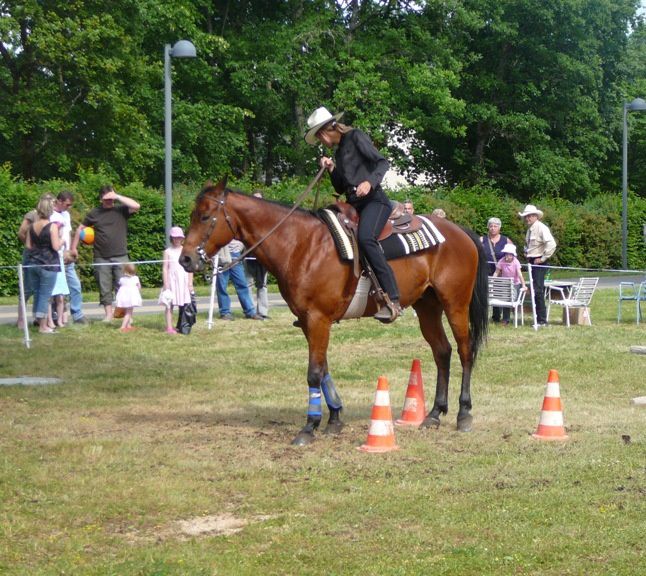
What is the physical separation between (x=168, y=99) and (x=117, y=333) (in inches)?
330

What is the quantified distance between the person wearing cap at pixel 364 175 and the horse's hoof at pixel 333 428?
3.48 ft

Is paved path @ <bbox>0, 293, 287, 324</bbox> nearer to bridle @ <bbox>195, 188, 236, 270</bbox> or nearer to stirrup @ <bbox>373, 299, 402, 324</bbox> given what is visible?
bridle @ <bbox>195, 188, 236, 270</bbox>

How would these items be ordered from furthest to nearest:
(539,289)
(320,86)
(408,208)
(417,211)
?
(320,86) → (417,211) → (539,289) → (408,208)

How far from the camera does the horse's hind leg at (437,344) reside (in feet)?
34.8

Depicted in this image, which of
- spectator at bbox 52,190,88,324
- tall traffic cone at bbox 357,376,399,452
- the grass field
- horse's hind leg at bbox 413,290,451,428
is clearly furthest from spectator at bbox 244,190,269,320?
tall traffic cone at bbox 357,376,399,452

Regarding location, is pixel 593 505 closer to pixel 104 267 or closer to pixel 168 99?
pixel 104 267

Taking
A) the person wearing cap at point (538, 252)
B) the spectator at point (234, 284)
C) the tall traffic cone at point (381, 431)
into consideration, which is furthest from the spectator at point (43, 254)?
the tall traffic cone at point (381, 431)

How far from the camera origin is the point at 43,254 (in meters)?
17.5

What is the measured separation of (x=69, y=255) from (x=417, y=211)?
18.2 meters

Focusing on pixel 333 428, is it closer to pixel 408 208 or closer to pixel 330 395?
pixel 330 395

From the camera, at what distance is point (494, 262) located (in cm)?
2041

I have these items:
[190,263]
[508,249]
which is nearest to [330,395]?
[190,263]

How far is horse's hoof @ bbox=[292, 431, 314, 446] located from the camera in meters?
9.48

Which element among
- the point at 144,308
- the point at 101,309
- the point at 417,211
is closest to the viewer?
the point at 101,309
